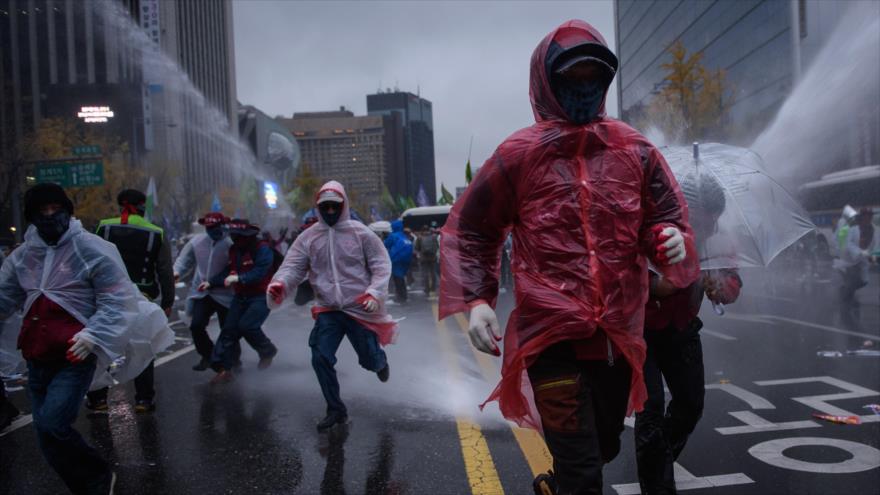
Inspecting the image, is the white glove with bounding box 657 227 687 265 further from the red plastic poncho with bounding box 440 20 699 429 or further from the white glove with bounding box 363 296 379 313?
the white glove with bounding box 363 296 379 313

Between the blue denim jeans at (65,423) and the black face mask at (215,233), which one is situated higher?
the black face mask at (215,233)

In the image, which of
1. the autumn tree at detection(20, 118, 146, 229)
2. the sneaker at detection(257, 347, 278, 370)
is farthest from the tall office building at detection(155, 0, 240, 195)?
the sneaker at detection(257, 347, 278, 370)

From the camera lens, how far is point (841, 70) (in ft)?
40.2

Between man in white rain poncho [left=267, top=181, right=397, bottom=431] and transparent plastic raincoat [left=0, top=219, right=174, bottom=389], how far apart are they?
1476 millimetres

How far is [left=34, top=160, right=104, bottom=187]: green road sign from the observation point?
26.0m

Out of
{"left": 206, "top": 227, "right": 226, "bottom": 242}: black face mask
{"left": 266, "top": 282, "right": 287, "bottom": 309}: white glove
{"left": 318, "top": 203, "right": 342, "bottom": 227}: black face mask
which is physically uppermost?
{"left": 318, "top": 203, "right": 342, "bottom": 227}: black face mask

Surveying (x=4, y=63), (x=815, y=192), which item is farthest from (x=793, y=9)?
(x=4, y=63)

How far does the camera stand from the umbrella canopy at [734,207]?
12.6 feet

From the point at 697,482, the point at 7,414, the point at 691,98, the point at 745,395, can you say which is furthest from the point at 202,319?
the point at 691,98

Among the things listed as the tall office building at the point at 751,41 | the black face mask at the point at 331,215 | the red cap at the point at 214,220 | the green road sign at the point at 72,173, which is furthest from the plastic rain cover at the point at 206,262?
the tall office building at the point at 751,41

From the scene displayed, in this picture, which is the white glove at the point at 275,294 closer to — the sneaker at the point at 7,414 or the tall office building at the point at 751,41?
the sneaker at the point at 7,414

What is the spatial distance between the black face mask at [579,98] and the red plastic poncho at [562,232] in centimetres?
3

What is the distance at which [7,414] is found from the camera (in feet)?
18.6

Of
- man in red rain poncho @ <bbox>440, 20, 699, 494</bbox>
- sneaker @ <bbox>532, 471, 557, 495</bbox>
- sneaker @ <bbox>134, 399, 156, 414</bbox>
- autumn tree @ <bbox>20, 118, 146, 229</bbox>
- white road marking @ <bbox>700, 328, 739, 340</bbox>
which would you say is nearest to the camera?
man in red rain poncho @ <bbox>440, 20, 699, 494</bbox>
